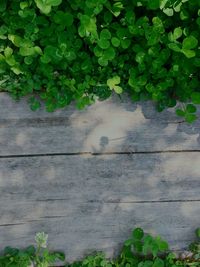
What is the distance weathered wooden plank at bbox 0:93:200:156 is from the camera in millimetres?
2965

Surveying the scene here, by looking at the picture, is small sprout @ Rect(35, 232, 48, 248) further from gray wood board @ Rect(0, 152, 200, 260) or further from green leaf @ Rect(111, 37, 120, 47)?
green leaf @ Rect(111, 37, 120, 47)

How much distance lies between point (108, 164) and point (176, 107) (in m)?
0.53

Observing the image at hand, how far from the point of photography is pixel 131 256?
10.9ft

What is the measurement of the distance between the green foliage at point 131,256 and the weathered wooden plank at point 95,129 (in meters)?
0.56

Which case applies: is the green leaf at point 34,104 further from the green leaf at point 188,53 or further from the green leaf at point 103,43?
the green leaf at point 188,53

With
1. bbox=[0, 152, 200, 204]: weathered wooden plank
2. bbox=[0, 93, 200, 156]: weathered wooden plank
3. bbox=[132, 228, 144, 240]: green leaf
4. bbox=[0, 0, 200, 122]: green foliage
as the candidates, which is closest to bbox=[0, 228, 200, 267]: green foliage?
bbox=[132, 228, 144, 240]: green leaf

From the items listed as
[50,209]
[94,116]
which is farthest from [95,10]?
[50,209]

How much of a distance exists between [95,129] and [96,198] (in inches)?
18.2

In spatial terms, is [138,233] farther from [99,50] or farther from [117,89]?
[99,50]

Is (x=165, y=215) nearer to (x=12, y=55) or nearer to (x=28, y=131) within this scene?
(x=28, y=131)

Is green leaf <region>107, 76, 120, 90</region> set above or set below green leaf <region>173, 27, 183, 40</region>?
below

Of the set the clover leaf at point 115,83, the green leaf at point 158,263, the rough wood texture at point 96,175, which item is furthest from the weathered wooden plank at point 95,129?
the green leaf at point 158,263

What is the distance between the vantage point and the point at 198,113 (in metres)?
3.03

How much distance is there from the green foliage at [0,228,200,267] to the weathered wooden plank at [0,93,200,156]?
0.56 metres
